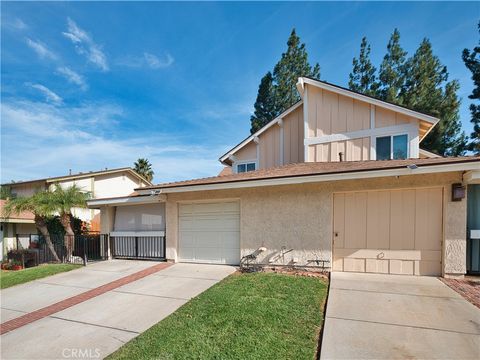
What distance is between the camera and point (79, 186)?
19.5 metres

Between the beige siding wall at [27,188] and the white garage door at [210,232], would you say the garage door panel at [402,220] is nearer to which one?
the white garage door at [210,232]

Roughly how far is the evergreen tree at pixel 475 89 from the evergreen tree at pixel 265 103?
46.0ft

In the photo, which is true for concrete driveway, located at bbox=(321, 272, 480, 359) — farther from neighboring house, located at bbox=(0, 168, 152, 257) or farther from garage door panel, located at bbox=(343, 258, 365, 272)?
neighboring house, located at bbox=(0, 168, 152, 257)

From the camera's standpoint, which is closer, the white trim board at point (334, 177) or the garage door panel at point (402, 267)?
the white trim board at point (334, 177)

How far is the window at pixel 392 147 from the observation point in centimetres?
1049

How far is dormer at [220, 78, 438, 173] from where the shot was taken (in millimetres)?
10500

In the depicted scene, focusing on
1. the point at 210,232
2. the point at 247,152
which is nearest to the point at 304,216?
the point at 210,232

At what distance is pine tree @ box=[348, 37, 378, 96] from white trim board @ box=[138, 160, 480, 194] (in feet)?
61.3

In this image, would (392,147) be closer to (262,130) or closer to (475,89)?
(262,130)

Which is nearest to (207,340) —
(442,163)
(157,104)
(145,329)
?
(145,329)

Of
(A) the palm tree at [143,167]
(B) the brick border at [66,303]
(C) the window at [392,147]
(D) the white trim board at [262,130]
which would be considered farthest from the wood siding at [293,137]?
(A) the palm tree at [143,167]

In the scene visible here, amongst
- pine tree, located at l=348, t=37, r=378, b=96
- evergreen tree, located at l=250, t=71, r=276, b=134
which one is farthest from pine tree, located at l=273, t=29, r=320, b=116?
pine tree, located at l=348, t=37, r=378, b=96

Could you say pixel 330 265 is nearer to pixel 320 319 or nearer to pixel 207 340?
pixel 320 319

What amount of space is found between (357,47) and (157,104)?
17.9 metres
